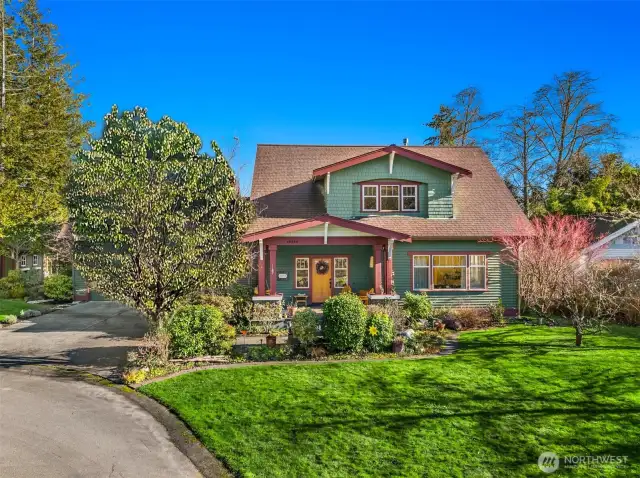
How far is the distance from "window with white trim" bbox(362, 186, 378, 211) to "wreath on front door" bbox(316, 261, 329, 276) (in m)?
3.02

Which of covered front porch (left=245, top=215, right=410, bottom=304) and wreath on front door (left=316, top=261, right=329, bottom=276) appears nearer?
covered front porch (left=245, top=215, right=410, bottom=304)

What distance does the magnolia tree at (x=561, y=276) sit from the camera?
14.3m

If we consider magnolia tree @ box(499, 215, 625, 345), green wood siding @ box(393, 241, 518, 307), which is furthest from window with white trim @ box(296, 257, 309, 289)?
magnolia tree @ box(499, 215, 625, 345)

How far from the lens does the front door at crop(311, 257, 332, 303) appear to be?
1766cm

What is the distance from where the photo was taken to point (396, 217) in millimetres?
18141

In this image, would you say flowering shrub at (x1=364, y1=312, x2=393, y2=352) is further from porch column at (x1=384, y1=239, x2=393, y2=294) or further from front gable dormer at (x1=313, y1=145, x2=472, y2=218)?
front gable dormer at (x1=313, y1=145, x2=472, y2=218)

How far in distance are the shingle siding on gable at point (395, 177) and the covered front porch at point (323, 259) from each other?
1.89 metres

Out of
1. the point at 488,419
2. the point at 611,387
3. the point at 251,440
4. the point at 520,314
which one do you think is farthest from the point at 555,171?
the point at 251,440

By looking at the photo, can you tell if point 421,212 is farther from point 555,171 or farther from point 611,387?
point 555,171

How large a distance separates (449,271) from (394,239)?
3193 mm

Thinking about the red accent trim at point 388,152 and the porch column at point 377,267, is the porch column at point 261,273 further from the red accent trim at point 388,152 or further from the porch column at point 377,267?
the porch column at point 377,267

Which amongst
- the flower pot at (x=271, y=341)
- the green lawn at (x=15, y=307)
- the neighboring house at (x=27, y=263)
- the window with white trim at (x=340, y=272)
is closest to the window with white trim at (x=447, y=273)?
the window with white trim at (x=340, y=272)

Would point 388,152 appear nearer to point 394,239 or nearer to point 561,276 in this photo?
point 394,239

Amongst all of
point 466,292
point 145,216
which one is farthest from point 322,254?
point 145,216
